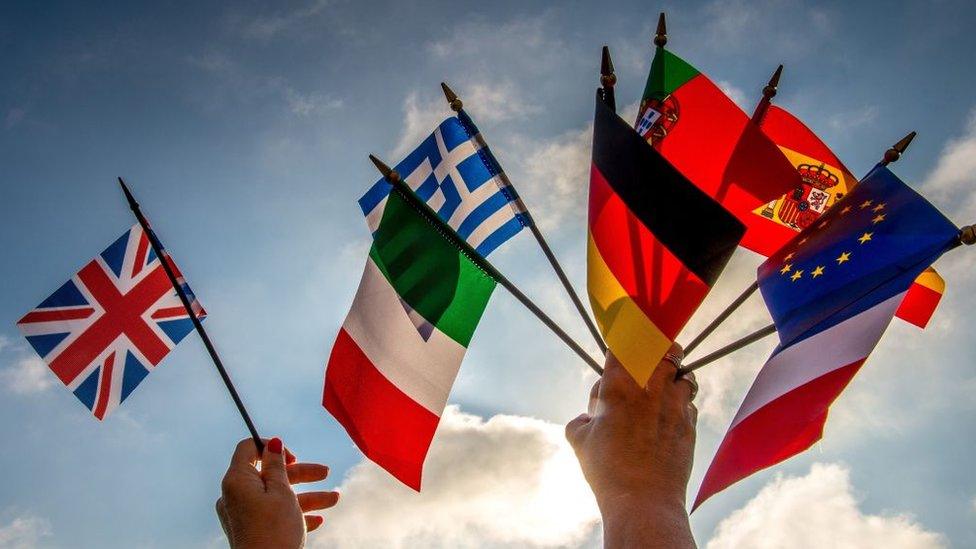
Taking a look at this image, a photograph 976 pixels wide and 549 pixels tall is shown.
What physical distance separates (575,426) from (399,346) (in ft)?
7.31

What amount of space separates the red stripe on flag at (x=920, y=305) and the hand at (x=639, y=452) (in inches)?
145

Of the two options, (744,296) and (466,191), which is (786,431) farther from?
(466,191)

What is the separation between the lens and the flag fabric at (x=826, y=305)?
336cm

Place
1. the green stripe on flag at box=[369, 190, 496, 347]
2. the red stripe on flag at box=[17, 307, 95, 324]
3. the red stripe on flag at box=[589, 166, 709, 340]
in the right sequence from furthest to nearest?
the red stripe on flag at box=[17, 307, 95, 324], the green stripe on flag at box=[369, 190, 496, 347], the red stripe on flag at box=[589, 166, 709, 340]

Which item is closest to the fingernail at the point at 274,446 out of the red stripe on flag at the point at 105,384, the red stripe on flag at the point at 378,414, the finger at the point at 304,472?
the finger at the point at 304,472

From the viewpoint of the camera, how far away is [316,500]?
4.25m

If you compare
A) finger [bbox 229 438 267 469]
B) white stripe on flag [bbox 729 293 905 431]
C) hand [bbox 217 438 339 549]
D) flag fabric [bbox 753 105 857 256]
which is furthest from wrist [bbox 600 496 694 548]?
flag fabric [bbox 753 105 857 256]

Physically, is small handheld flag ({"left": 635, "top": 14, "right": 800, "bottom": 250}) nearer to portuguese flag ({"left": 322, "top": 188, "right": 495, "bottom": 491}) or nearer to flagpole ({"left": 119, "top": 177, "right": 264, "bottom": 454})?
portuguese flag ({"left": 322, "top": 188, "right": 495, "bottom": 491})

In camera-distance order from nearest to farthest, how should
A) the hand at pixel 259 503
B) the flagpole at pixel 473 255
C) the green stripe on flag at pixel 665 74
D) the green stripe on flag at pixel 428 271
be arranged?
the hand at pixel 259 503 → the flagpole at pixel 473 255 → the green stripe on flag at pixel 428 271 → the green stripe on flag at pixel 665 74

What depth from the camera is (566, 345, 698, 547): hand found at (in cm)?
263

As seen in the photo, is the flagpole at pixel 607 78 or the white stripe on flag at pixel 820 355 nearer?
the white stripe on flag at pixel 820 355

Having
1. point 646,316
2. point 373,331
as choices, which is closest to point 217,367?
point 373,331

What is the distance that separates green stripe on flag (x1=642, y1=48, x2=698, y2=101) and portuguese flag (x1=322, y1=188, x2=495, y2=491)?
2.72 meters

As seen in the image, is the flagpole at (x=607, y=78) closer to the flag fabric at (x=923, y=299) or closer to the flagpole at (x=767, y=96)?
the flagpole at (x=767, y=96)
